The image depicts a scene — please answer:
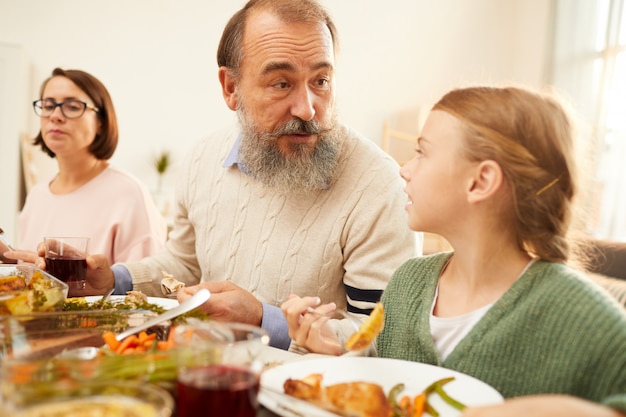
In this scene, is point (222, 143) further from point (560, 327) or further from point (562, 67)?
point (562, 67)

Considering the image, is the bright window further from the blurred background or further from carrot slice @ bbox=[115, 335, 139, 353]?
carrot slice @ bbox=[115, 335, 139, 353]

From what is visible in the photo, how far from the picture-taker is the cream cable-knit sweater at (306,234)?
5.71 feet

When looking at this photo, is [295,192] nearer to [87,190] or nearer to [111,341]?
[111,341]

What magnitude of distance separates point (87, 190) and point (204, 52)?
248 cm

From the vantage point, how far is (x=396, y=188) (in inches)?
70.6

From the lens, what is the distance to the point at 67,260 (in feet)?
5.21

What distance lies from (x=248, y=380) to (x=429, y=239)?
4.38 meters

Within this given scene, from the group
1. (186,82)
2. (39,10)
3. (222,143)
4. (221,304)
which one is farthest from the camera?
(186,82)

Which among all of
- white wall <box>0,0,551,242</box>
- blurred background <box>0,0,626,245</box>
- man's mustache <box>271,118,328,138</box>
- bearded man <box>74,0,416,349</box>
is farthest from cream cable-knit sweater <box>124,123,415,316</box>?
white wall <box>0,0,551,242</box>

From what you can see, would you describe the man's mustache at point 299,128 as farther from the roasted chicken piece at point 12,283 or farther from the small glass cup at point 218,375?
the small glass cup at point 218,375

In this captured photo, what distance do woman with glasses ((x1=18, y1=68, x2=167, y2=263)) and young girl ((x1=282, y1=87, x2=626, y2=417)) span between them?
164 cm

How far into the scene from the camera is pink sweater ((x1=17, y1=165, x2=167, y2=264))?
267 centimetres

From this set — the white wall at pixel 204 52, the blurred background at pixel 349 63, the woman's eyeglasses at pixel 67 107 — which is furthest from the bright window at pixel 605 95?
the woman's eyeglasses at pixel 67 107

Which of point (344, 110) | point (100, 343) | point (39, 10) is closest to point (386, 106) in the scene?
point (344, 110)
